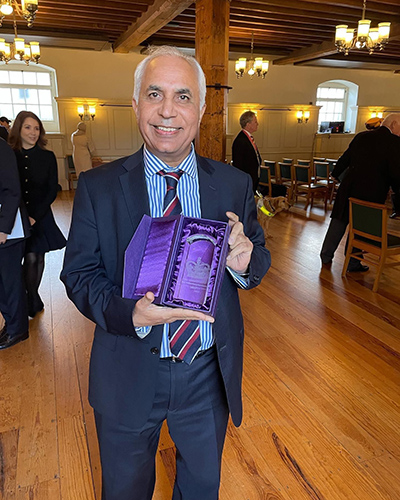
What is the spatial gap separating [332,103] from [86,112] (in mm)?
8668

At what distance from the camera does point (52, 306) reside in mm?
3846

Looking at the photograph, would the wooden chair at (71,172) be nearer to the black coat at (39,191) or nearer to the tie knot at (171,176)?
the black coat at (39,191)

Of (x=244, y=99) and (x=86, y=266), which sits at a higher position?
(x=244, y=99)

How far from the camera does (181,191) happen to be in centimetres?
116

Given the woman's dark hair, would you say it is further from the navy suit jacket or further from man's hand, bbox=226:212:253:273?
man's hand, bbox=226:212:253:273

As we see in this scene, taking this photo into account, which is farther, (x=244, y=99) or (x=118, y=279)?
(x=244, y=99)

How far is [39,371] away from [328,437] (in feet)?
6.28

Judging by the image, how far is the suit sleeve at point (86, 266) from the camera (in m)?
1.07

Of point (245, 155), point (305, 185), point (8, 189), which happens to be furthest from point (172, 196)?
point (305, 185)

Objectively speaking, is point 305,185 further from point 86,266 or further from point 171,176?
point 86,266

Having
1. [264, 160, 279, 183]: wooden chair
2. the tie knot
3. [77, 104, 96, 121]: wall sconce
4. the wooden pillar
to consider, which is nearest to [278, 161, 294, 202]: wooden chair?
[264, 160, 279, 183]: wooden chair

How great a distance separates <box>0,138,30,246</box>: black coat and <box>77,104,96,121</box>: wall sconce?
30.2ft

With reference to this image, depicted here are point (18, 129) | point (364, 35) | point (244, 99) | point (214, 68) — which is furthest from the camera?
point (244, 99)

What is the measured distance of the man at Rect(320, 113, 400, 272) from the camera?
14.1ft
